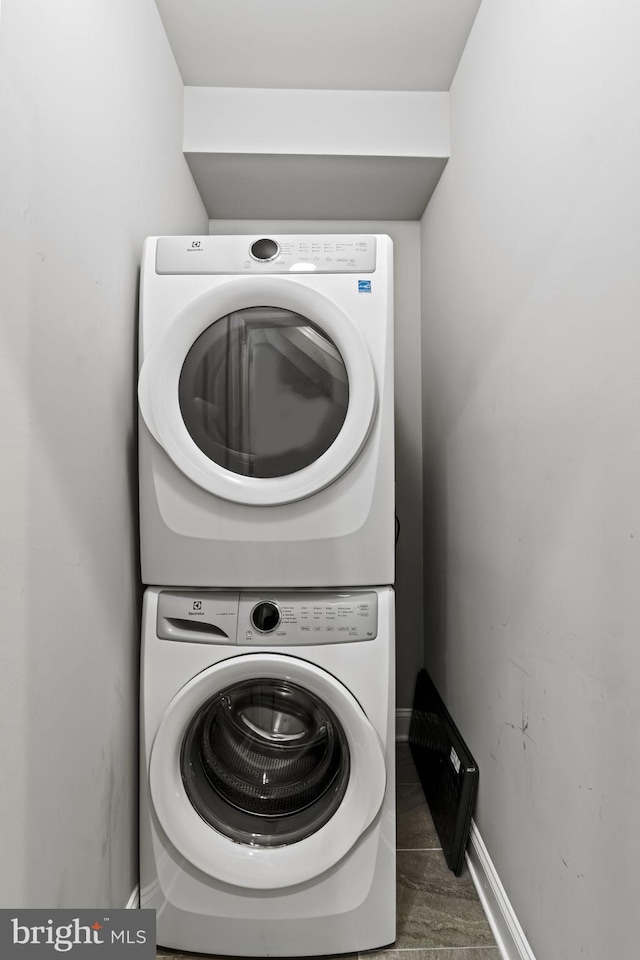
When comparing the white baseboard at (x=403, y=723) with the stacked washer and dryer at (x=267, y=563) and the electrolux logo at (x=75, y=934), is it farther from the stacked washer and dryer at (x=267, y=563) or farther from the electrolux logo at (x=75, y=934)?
the electrolux logo at (x=75, y=934)

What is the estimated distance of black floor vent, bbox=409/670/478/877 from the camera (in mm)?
1566

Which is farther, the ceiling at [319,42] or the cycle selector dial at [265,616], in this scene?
the ceiling at [319,42]

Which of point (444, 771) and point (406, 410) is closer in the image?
point (444, 771)

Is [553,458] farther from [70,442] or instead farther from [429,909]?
[429,909]

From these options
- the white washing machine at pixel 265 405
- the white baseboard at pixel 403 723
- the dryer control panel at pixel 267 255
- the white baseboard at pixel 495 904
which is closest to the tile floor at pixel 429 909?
the white baseboard at pixel 495 904

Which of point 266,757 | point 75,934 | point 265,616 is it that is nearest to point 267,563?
point 265,616

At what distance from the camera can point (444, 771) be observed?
1.76 metres

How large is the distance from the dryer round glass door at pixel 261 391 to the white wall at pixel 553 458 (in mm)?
392

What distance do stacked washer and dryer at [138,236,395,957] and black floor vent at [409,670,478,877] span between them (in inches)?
12.6

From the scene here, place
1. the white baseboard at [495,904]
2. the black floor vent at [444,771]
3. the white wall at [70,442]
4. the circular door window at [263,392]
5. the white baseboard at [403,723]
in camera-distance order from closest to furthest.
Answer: the white wall at [70,442], the white baseboard at [495,904], the circular door window at [263,392], the black floor vent at [444,771], the white baseboard at [403,723]

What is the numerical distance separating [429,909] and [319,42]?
2412mm

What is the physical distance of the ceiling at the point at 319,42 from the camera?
1.61m

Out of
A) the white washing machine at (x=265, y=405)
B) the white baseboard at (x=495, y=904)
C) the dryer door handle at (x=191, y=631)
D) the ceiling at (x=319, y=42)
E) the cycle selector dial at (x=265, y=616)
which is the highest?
the ceiling at (x=319, y=42)

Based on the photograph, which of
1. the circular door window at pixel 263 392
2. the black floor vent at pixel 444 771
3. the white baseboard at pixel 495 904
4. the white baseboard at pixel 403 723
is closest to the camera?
the white baseboard at pixel 495 904
